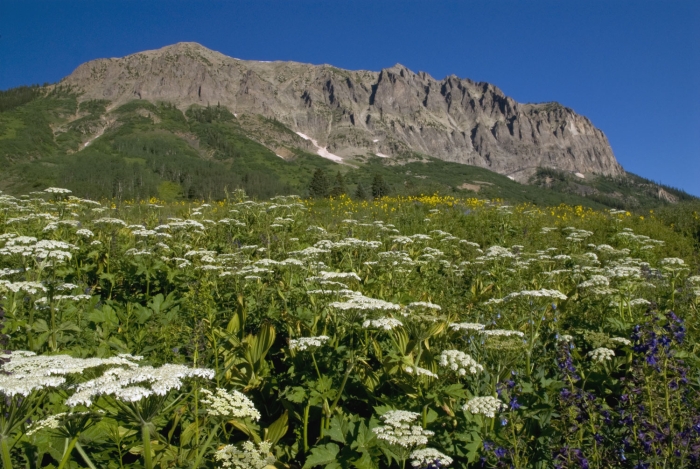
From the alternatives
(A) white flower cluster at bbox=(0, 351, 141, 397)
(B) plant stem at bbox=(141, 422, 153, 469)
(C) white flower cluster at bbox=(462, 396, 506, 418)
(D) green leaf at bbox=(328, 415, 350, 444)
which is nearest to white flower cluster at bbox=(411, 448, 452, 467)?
(C) white flower cluster at bbox=(462, 396, 506, 418)

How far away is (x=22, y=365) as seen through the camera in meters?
3.44

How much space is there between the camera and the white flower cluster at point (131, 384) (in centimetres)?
271

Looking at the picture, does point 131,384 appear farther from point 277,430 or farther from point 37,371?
point 277,430

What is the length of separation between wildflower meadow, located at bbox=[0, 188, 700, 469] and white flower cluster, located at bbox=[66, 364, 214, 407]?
0.01m

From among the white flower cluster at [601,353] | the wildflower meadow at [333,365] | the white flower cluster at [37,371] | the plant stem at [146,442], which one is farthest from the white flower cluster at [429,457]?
the white flower cluster at [601,353]

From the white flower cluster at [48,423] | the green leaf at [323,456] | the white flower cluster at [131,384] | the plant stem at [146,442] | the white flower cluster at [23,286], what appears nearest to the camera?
the white flower cluster at [131,384]

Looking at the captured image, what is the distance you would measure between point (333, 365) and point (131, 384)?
2.16 m

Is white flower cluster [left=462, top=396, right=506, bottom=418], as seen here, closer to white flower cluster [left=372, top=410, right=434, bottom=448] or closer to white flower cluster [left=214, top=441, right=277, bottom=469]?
white flower cluster [left=372, top=410, right=434, bottom=448]

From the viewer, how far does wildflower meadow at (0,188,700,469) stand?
3.24m

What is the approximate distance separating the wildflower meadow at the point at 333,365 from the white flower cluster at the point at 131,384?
0.01m

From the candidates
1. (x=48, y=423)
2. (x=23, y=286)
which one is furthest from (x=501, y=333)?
(x=23, y=286)

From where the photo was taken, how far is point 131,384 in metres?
3.01

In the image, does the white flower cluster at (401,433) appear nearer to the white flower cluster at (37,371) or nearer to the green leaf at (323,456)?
the green leaf at (323,456)

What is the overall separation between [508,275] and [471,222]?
7302mm
